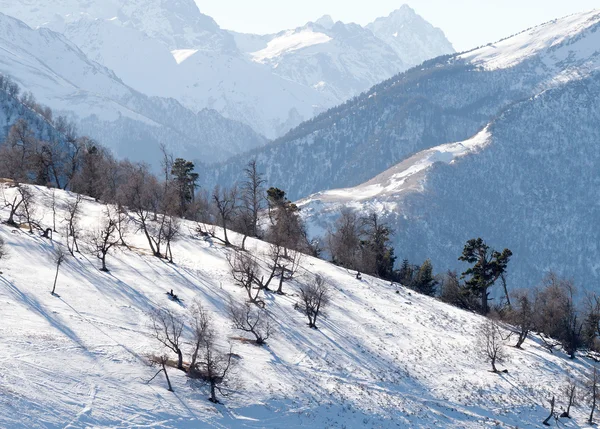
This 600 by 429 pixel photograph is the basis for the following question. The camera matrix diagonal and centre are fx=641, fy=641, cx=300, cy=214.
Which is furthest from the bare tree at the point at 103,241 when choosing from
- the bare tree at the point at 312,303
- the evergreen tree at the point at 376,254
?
the evergreen tree at the point at 376,254

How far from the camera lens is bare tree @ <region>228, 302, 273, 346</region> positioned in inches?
1970

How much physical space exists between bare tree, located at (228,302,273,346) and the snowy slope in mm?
828

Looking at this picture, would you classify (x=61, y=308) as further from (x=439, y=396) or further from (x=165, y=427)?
(x=439, y=396)

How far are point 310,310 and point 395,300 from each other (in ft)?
52.0

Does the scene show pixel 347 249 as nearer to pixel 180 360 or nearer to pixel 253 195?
pixel 253 195

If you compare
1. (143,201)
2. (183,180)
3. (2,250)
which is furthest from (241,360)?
(183,180)

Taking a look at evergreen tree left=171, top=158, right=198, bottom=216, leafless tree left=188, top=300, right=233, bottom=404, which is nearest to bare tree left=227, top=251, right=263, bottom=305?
leafless tree left=188, top=300, right=233, bottom=404

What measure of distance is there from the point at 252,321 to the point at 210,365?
1351 cm

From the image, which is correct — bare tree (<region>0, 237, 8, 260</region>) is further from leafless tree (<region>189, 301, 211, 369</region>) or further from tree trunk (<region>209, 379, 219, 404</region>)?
tree trunk (<region>209, 379, 219, 404</region>)

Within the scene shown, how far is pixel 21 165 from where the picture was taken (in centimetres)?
9575

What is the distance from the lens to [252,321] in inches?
2095

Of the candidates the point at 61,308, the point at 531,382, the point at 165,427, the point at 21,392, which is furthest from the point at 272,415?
the point at 531,382

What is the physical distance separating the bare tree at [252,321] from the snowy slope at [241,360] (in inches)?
32.6

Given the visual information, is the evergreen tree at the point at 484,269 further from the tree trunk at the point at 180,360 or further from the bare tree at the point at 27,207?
the bare tree at the point at 27,207
